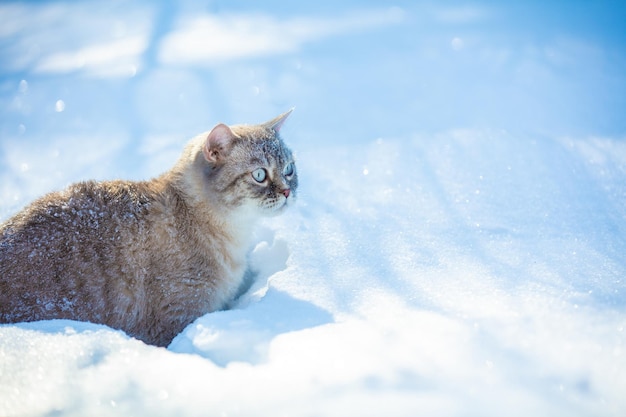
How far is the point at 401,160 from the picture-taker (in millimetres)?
3918

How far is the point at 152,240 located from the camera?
2.72 metres

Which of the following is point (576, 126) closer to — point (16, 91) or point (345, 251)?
point (345, 251)

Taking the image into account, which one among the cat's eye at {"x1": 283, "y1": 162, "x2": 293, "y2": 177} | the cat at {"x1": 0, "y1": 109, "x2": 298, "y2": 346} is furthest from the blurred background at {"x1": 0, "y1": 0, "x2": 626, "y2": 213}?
the cat at {"x1": 0, "y1": 109, "x2": 298, "y2": 346}

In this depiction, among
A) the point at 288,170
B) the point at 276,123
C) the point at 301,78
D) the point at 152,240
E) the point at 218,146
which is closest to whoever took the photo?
the point at 152,240

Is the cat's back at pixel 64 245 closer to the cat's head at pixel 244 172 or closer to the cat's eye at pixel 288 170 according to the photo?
the cat's head at pixel 244 172

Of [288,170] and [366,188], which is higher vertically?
[288,170]

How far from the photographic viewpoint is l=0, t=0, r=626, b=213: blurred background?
4.34 metres

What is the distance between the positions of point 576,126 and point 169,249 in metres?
3.32

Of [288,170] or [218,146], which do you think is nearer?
[218,146]

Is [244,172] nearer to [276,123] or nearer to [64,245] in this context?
[276,123]

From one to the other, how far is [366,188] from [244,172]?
1.10 metres

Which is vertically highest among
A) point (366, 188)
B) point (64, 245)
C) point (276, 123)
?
point (276, 123)

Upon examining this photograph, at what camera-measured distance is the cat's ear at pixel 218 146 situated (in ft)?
9.41

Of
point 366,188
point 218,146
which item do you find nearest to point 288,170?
point 218,146
